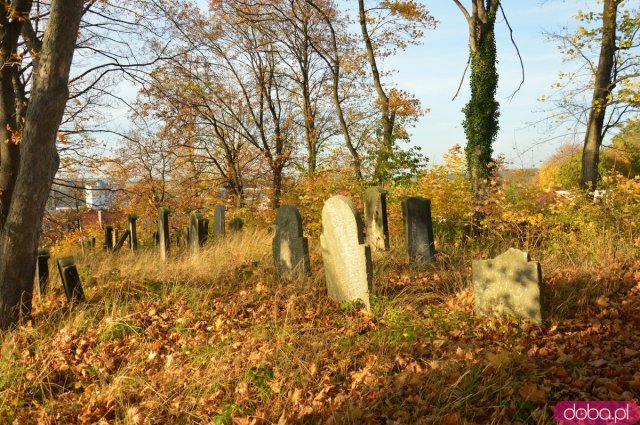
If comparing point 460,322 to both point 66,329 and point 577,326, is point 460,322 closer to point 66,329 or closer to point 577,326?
point 577,326

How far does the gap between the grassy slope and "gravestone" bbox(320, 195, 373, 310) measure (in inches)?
8.5

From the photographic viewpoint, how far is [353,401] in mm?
3936

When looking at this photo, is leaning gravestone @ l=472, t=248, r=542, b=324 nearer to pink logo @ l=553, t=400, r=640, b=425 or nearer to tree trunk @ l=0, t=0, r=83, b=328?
pink logo @ l=553, t=400, r=640, b=425

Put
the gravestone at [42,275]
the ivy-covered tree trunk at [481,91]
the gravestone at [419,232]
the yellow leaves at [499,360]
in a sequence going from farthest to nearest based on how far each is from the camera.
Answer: the ivy-covered tree trunk at [481,91], the gravestone at [419,232], the gravestone at [42,275], the yellow leaves at [499,360]

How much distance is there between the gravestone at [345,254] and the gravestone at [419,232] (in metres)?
1.68

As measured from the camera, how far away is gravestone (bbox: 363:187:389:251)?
853 cm

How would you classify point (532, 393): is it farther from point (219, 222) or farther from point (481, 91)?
point (481, 91)

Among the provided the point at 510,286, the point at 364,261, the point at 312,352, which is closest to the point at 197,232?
the point at 364,261

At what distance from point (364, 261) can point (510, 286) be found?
1.67 metres

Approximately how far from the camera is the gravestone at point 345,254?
600cm

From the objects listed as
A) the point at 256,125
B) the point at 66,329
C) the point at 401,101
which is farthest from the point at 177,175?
the point at 66,329

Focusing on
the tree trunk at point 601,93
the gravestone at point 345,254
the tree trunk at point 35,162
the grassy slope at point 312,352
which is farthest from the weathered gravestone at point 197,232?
the tree trunk at point 601,93

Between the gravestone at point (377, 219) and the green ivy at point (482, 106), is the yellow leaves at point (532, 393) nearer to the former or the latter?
the gravestone at point (377, 219)

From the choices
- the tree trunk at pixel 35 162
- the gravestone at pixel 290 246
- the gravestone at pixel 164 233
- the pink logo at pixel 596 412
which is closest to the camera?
the pink logo at pixel 596 412
